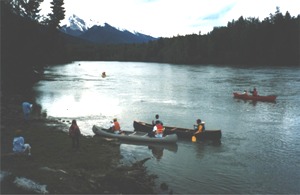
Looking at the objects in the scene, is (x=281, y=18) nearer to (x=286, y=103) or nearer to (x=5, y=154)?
(x=286, y=103)

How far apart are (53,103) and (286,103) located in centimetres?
3517

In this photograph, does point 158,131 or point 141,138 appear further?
point 158,131

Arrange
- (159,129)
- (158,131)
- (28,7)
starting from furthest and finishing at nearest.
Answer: (28,7) < (159,129) < (158,131)

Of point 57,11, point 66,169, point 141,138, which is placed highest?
point 57,11

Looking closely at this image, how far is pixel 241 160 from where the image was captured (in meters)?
27.7

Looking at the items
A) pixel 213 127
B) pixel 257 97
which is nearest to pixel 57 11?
pixel 257 97

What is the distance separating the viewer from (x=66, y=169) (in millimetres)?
20391

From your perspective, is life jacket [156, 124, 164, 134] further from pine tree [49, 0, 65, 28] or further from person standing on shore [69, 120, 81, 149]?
pine tree [49, 0, 65, 28]

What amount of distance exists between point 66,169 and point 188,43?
17887 cm

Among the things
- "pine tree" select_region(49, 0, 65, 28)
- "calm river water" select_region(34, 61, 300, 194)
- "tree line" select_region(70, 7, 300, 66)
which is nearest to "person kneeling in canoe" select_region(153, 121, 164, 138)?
"calm river water" select_region(34, 61, 300, 194)

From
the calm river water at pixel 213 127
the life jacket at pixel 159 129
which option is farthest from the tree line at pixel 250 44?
the life jacket at pixel 159 129

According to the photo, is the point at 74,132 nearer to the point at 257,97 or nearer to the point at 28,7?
the point at 257,97

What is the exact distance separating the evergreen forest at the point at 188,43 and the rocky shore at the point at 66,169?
2963 cm

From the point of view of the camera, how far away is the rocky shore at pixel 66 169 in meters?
17.3
